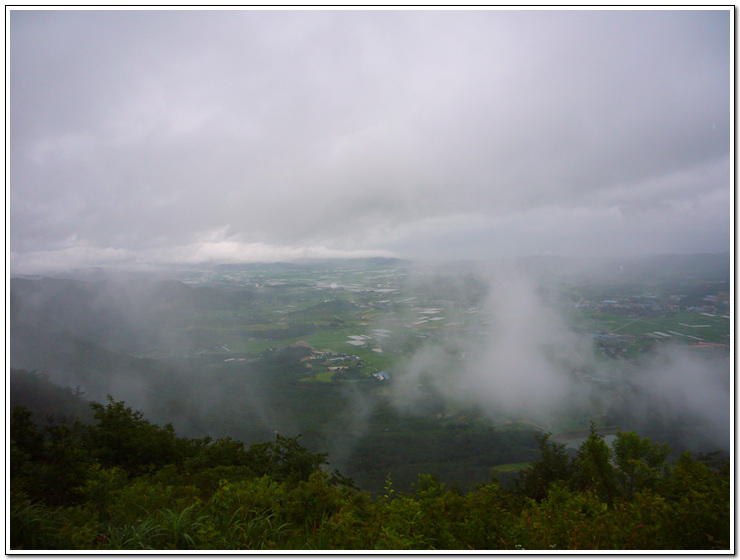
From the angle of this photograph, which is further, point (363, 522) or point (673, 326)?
point (673, 326)

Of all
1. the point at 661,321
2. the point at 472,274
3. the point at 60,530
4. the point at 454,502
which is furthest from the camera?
the point at 472,274

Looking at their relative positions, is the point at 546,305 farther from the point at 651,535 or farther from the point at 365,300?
the point at 651,535

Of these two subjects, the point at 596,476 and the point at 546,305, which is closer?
the point at 596,476

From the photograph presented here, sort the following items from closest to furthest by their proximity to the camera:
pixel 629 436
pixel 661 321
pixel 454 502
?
pixel 454 502 → pixel 629 436 → pixel 661 321

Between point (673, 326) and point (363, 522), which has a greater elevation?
point (363, 522)

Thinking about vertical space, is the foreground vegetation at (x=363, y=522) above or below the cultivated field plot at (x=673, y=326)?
above

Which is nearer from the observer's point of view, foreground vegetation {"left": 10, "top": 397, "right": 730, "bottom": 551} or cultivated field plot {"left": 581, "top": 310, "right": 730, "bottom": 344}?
foreground vegetation {"left": 10, "top": 397, "right": 730, "bottom": 551}

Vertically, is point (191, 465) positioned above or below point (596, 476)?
below

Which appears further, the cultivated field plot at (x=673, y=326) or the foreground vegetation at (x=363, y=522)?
the cultivated field plot at (x=673, y=326)

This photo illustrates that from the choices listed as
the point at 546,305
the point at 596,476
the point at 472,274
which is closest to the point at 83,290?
the point at 596,476

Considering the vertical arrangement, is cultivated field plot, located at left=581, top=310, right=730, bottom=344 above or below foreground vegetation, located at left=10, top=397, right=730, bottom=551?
below
